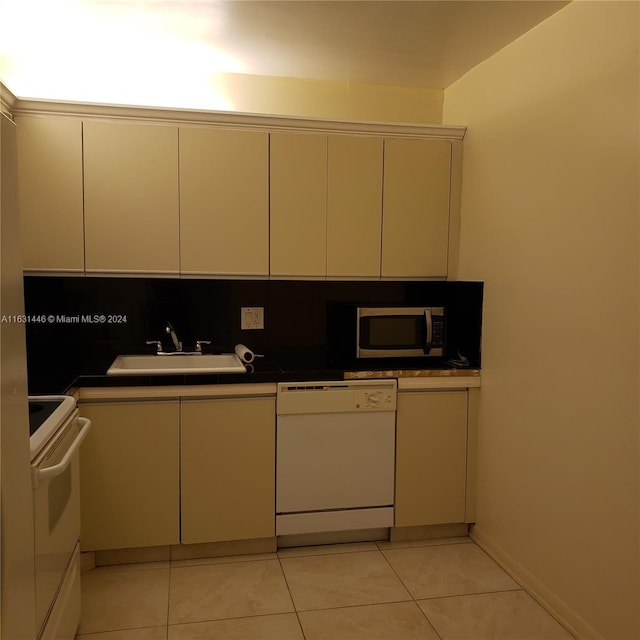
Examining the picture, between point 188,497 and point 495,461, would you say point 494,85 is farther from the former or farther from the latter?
point 188,497

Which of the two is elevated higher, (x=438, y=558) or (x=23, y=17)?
(x=23, y=17)

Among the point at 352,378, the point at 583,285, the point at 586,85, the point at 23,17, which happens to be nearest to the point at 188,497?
the point at 352,378

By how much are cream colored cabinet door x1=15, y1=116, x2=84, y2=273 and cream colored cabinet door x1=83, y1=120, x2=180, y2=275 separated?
2.1 inches

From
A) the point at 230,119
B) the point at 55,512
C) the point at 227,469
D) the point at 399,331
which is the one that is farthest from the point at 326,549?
the point at 230,119

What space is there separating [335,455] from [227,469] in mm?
525

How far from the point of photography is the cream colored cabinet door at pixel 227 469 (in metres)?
2.84

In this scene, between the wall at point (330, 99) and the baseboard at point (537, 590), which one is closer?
the baseboard at point (537, 590)

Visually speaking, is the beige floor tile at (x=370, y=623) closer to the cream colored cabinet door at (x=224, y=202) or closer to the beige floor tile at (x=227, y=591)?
the beige floor tile at (x=227, y=591)

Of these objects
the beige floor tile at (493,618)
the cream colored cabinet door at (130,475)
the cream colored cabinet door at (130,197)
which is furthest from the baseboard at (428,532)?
the cream colored cabinet door at (130,197)

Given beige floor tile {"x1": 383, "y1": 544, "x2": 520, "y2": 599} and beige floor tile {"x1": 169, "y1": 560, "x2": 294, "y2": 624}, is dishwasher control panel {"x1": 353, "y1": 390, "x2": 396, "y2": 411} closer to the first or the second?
beige floor tile {"x1": 383, "y1": 544, "x2": 520, "y2": 599}

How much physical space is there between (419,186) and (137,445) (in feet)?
6.39

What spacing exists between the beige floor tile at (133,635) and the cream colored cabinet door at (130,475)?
50cm

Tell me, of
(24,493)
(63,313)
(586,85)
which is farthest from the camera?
(63,313)

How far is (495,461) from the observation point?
3.00 metres
